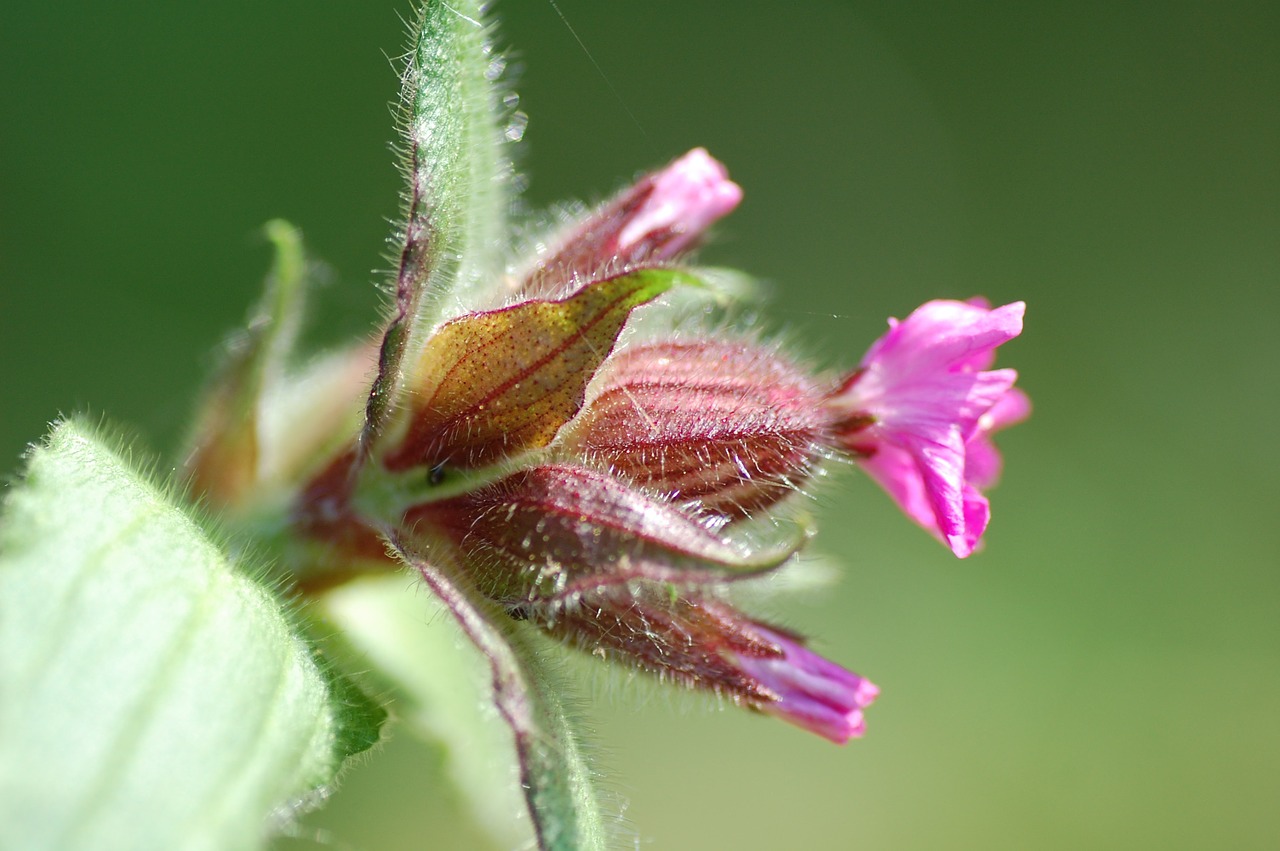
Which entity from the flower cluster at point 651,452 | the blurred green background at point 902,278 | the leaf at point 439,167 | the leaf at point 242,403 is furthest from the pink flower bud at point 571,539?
the blurred green background at point 902,278

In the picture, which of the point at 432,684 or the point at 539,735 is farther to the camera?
the point at 432,684

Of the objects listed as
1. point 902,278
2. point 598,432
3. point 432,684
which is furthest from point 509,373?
point 902,278

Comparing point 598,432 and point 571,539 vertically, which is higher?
point 598,432

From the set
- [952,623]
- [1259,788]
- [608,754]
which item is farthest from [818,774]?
[608,754]

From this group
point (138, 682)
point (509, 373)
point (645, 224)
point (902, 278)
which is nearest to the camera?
point (138, 682)

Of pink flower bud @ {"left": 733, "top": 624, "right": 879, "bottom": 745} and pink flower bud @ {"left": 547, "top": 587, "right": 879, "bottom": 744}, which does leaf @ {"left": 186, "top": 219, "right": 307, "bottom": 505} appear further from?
pink flower bud @ {"left": 733, "top": 624, "right": 879, "bottom": 745}

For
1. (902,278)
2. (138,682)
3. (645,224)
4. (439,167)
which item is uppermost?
(902,278)

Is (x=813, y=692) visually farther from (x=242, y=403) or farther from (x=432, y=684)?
(x=242, y=403)
